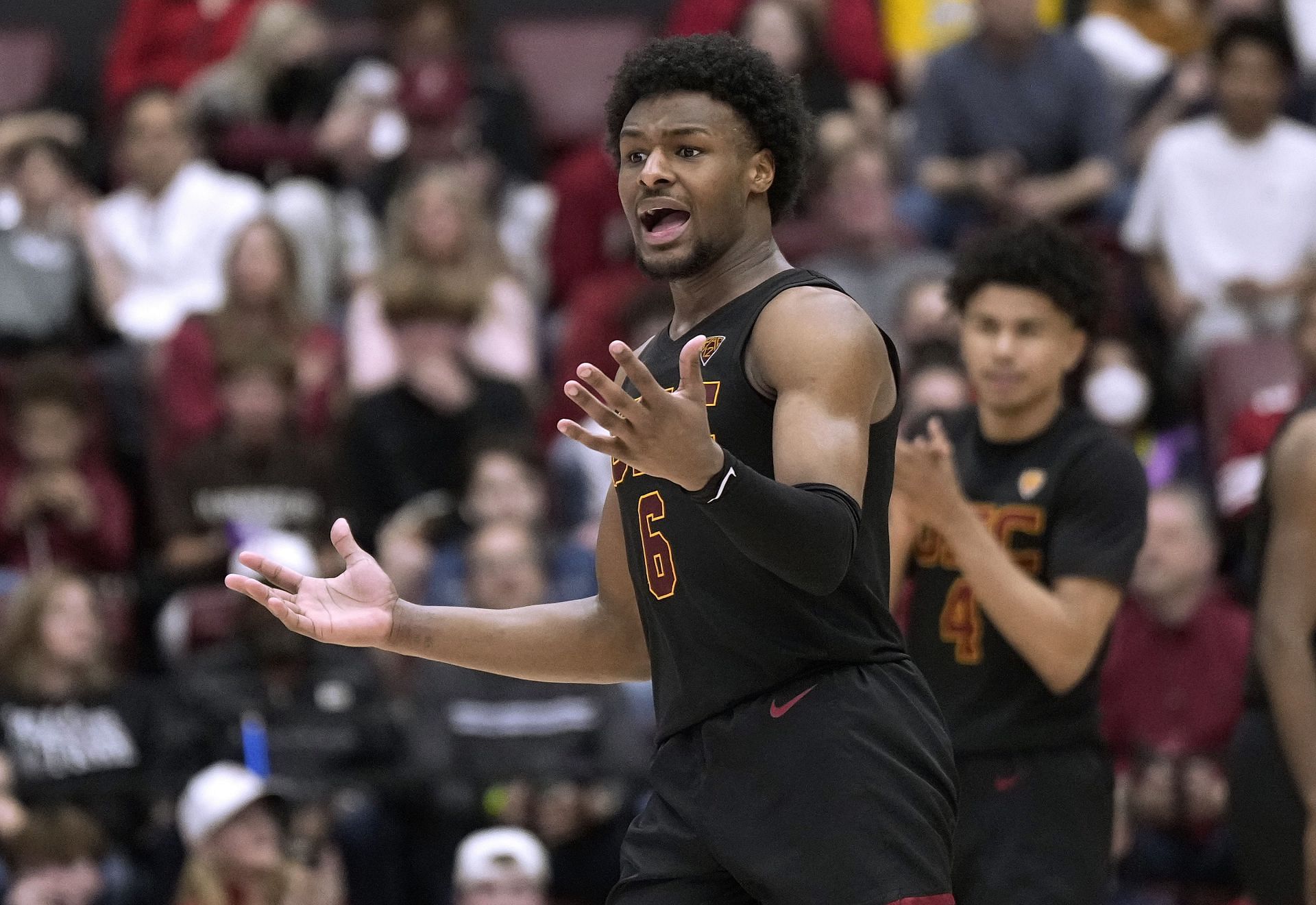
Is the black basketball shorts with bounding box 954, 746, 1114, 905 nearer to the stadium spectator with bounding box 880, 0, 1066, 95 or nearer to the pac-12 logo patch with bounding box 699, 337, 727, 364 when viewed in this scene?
the pac-12 logo patch with bounding box 699, 337, 727, 364

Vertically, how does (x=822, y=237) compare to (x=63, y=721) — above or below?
above

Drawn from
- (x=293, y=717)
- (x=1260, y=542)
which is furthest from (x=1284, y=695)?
(x=293, y=717)

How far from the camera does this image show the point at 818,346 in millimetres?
3131

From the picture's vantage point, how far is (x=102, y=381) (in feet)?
28.6

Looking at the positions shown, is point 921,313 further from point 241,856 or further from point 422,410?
point 241,856

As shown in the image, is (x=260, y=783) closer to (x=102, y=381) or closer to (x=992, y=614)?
(x=102, y=381)

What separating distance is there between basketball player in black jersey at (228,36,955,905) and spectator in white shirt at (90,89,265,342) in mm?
6227

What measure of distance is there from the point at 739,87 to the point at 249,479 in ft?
17.2

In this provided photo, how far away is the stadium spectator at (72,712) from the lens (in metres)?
7.20

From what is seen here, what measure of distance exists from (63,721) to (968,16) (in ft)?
20.8

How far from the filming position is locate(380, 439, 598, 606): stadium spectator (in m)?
7.81

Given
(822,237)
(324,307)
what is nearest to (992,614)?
(822,237)

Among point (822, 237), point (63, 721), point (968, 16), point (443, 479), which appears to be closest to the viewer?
point (63, 721)

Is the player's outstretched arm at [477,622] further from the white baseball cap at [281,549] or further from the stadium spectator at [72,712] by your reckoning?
the stadium spectator at [72,712]
